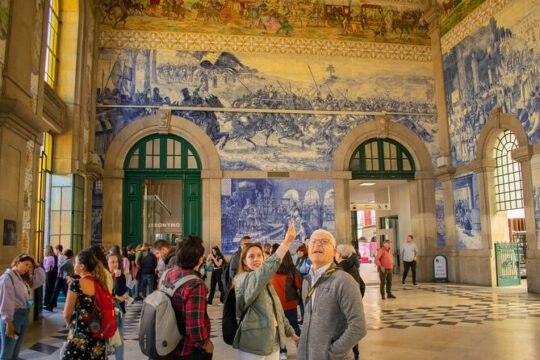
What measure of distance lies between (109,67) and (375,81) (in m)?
9.19

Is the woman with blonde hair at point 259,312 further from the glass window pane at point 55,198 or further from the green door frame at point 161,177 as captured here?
the green door frame at point 161,177

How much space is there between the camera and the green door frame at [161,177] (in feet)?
52.7

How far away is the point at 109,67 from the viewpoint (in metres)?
16.4

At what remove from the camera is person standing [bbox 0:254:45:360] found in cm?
527

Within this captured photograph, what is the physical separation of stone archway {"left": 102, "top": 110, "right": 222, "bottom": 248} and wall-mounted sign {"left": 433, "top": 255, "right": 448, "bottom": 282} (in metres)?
7.38

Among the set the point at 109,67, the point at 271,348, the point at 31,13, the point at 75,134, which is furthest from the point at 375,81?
the point at 271,348

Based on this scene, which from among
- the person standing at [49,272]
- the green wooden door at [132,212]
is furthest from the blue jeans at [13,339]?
the green wooden door at [132,212]

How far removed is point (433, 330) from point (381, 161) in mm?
10603

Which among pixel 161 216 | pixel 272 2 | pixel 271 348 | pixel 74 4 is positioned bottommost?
pixel 271 348

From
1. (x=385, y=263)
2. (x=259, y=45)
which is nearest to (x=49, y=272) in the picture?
(x=385, y=263)

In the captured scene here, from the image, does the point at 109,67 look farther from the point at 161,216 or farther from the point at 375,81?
the point at 161,216

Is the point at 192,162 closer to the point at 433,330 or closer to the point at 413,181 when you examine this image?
the point at 413,181

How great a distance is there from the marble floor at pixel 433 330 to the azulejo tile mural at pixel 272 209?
449 centimetres

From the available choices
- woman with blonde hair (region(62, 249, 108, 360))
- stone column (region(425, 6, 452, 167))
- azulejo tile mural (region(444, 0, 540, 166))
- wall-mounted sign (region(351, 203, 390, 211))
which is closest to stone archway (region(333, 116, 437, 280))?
stone column (region(425, 6, 452, 167))
